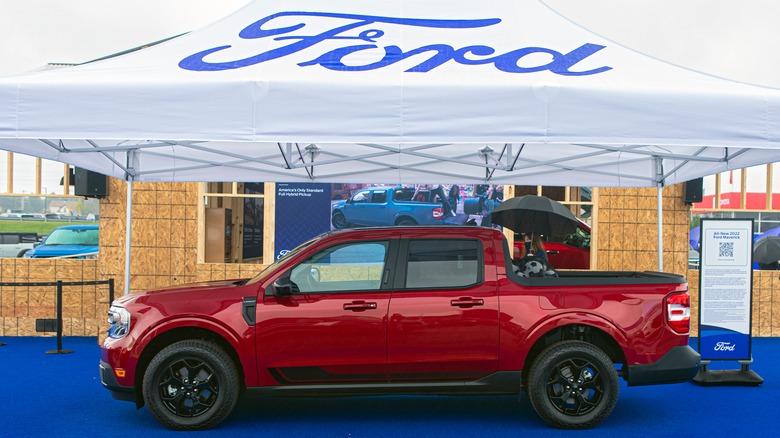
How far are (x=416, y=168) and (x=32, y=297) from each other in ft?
23.3

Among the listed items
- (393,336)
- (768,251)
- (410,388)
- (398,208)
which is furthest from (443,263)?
(768,251)

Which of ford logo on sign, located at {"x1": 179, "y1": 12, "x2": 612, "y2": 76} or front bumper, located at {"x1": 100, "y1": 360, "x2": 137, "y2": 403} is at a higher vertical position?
ford logo on sign, located at {"x1": 179, "y1": 12, "x2": 612, "y2": 76}

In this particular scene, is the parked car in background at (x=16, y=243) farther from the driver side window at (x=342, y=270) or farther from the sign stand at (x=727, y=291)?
the sign stand at (x=727, y=291)

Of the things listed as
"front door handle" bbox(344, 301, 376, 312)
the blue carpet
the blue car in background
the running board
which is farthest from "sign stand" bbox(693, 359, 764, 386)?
the blue car in background

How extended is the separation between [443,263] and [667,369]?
2.15 metres

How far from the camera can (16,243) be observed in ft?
78.1

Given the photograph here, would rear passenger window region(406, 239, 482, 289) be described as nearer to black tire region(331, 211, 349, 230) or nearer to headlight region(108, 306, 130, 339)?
headlight region(108, 306, 130, 339)

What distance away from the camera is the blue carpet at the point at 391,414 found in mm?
6574

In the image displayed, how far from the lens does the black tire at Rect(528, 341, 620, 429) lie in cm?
659

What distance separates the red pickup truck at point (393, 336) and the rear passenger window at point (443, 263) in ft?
0.04

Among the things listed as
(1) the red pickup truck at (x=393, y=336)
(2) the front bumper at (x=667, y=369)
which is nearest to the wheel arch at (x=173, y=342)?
(1) the red pickup truck at (x=393, y=336)

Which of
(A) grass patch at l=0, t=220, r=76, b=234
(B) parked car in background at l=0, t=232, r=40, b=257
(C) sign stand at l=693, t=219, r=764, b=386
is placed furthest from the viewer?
(A) grass patch at l=0, t=220, r=76, b=234

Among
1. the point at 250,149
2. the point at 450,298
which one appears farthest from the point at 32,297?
the point at 450,298

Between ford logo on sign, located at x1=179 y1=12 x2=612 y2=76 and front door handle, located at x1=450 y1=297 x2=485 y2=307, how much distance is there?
204cm
